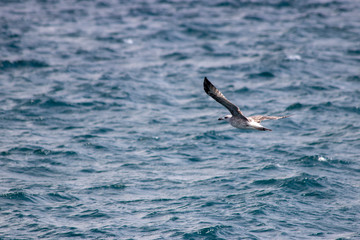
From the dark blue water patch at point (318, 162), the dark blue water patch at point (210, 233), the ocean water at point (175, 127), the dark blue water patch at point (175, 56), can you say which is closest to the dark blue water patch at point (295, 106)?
the ocean water at point (175, 127)

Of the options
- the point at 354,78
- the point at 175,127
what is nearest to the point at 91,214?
the point at 175,127

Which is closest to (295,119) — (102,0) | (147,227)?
(147,227)

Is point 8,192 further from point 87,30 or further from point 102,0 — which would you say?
point 102,0

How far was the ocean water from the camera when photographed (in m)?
16.3

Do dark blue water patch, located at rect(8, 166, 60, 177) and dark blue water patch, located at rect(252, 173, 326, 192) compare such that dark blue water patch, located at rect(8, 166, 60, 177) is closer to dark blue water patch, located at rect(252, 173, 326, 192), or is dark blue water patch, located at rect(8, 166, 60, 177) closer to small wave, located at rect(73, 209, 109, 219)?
small wave, located at rect(73, 209, 109, 219)

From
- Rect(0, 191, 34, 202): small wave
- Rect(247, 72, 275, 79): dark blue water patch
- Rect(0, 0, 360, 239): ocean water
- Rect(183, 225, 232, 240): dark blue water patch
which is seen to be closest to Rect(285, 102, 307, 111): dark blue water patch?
Rect(0, 0, 360, 239): ocean water

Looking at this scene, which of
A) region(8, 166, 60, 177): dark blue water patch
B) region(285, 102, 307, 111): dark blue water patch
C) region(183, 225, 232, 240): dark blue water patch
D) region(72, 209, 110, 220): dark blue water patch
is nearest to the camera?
region(183, 225, 232, 240): dark blue water patch

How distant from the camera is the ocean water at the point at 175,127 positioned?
53.4 ft

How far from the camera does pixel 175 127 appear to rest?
77.3 feet

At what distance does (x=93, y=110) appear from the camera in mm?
25250

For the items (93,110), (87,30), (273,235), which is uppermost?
(87,30)

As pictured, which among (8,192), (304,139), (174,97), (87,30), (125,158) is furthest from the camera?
(87,30)

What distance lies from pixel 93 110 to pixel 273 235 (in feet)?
42.4

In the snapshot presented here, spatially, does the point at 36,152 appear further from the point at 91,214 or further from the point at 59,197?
the point at 91,214
